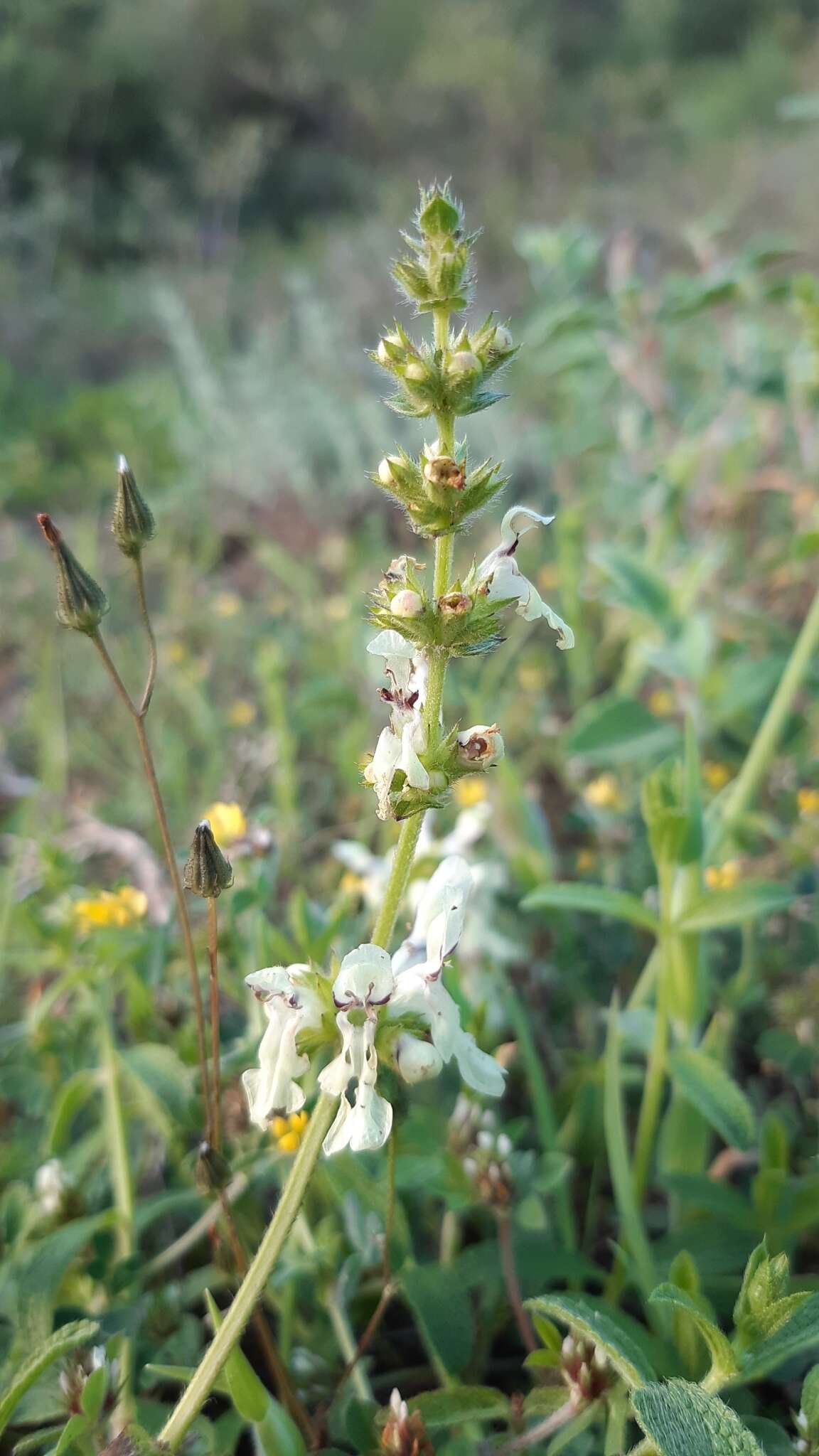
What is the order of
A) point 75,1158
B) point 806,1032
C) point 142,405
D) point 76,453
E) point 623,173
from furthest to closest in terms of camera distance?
point 623,173 → point 142,405 → point 76,453 → point 806,1032 → point 75,1158

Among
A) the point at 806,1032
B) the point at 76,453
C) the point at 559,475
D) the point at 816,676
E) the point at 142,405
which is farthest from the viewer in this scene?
the point at 142,405

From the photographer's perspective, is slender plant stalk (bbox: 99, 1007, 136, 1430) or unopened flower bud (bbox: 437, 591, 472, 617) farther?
slender plant stalk (bbox: 99, 1007, 136, 1430)

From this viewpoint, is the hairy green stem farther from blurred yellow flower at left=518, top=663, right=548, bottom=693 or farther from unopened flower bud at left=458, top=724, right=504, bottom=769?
blurred yellow flower at left=518, top=663, right=548, bottom=693

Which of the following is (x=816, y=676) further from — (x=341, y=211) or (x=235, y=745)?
(x=341, y=211)

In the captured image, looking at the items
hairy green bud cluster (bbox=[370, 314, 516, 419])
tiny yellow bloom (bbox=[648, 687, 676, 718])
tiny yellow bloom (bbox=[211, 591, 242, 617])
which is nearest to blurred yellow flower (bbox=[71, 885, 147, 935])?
hairy green bud cluster (bbox=[370, 314, 516, 419])

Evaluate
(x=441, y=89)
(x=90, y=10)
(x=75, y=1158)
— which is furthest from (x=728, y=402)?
(x=90, y=10)

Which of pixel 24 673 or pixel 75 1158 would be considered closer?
pixel 75 1158
